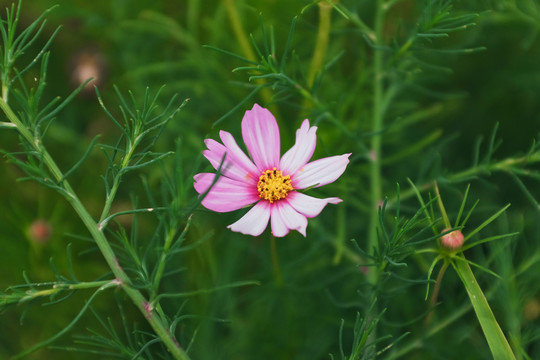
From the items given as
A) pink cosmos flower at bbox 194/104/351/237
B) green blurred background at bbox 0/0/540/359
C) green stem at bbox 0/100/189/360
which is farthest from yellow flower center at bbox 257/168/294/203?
green blurred background at bbox 0/0/540/359

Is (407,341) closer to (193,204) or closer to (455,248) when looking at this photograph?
(455,248)

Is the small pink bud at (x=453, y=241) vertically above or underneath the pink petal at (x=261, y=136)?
underneath

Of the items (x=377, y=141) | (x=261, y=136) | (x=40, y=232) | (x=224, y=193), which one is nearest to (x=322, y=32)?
(x=377, y=141)

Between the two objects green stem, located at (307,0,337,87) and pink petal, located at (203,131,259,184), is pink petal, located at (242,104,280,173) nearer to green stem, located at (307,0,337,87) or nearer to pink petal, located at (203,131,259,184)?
pink petal, located at (203,131,259,184)

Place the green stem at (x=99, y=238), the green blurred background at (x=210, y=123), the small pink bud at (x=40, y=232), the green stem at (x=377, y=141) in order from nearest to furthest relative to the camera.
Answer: the green stem at (x=99, y=238), the green stem at (x=377, y=141), the green blurred background at (x=210, y=123), the small pink bud at (x=40, y=232)

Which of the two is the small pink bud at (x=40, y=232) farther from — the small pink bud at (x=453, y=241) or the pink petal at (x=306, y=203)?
the small pink bud at (x=453, y=241)

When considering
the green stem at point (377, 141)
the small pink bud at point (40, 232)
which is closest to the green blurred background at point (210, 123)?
the small pink bud at point (40, 232)
